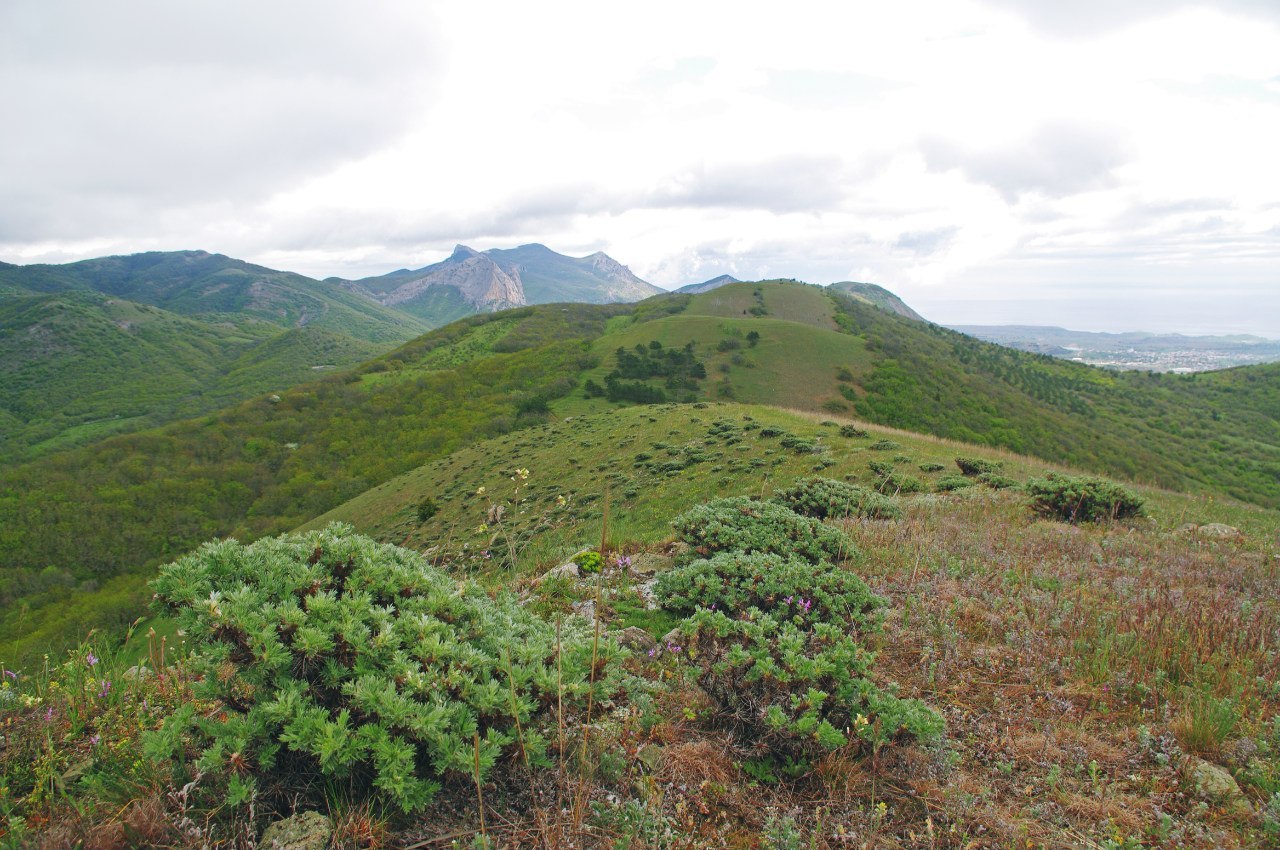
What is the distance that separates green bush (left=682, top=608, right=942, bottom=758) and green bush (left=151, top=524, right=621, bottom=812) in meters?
0.79

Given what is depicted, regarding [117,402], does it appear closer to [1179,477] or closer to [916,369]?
[916,369]

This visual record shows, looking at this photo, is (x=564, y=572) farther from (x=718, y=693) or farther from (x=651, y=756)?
(x=651, y=756)

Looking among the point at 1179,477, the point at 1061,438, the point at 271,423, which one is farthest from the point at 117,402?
the point at 1179,477

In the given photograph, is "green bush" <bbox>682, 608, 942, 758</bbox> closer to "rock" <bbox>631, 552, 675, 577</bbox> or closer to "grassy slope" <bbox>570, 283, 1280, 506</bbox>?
"rock" <bbox>631, 552, 675, 577</bbox>

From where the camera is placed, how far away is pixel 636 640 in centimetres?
411

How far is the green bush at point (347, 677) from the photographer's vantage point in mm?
2232

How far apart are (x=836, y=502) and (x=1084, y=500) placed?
4205mm

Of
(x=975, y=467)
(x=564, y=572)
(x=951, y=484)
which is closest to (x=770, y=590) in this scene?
(x=564, y=572)


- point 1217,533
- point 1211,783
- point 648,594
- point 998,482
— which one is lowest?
point 998,482

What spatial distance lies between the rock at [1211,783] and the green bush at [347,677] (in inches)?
122

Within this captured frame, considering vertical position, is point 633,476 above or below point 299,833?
below

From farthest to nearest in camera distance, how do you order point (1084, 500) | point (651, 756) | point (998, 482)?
point (998, 482), point (1084, 500), point (651, 756)

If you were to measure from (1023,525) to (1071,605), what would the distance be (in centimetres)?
421

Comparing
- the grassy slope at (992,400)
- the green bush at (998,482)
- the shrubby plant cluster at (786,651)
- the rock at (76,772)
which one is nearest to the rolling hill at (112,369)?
the grassy slope at (992,400)
